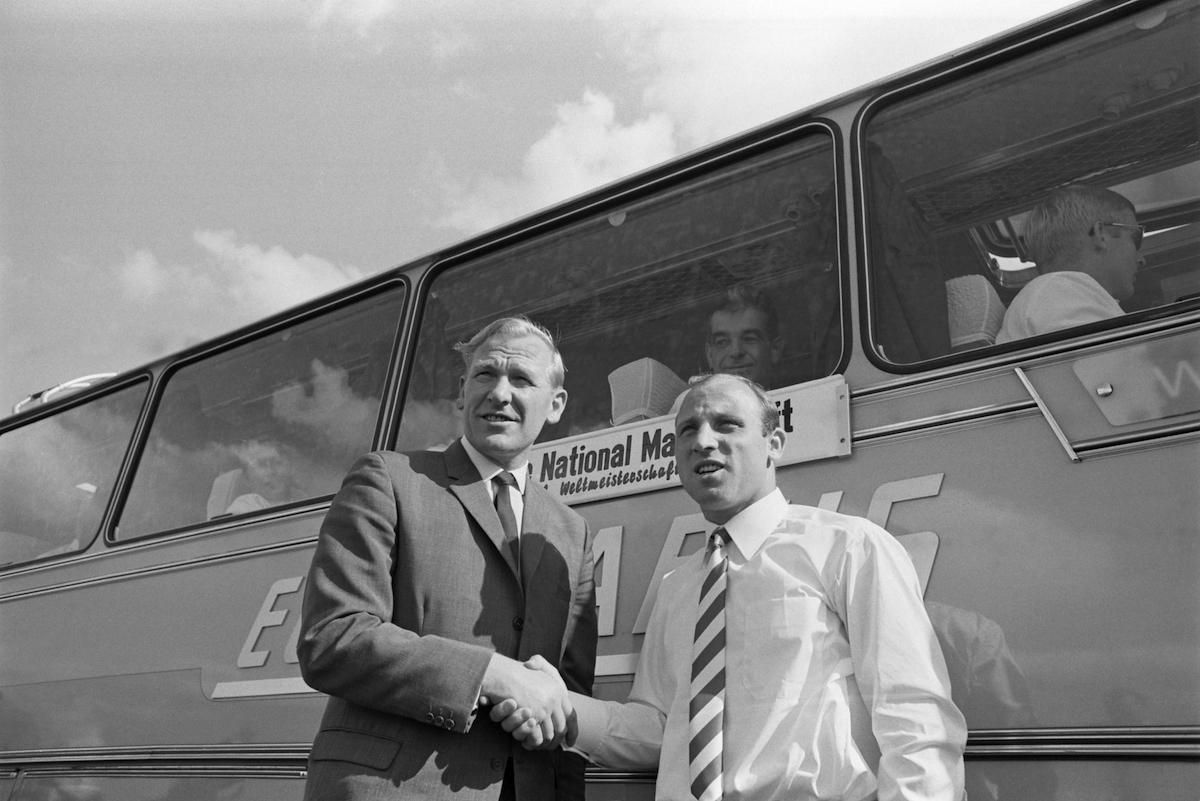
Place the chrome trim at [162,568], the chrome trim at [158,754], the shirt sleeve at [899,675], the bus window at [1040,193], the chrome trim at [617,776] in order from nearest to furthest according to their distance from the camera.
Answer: the shirt sleeve at [899,675]
the bus window at [1040,193]
the chrome trim at [617,776]
the chrome trim at [158,754]
the chrome trim at [162,568]

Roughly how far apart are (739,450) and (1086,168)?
4.00ft

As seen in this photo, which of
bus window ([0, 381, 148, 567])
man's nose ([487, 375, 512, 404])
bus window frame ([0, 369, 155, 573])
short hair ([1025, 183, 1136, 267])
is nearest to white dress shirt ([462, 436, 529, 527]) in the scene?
man's nose ([487, 375, 512, 404])

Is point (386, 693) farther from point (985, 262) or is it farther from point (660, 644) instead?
point (985, 262)

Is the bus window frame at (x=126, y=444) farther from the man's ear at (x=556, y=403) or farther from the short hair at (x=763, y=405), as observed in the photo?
the short hair at (x=763, y=405)

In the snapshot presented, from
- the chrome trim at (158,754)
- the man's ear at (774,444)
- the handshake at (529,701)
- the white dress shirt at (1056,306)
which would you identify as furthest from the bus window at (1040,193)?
the chrome trim at (158,754)

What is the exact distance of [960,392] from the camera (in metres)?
2.51

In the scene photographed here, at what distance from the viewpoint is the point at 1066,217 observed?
104 inches

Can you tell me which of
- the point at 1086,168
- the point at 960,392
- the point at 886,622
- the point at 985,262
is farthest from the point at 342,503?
the point at 1086,168

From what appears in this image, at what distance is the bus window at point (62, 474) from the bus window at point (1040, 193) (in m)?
3.74

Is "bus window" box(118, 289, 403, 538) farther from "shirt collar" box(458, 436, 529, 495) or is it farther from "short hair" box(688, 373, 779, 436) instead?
"short hair" box(688, 373, 779, 436)

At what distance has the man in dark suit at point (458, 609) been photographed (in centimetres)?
204

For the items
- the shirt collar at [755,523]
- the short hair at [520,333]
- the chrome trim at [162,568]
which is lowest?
the shirt collar at [755,523]

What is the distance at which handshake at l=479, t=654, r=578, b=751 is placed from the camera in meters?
2.06

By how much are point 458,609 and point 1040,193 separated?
70.4 inches
